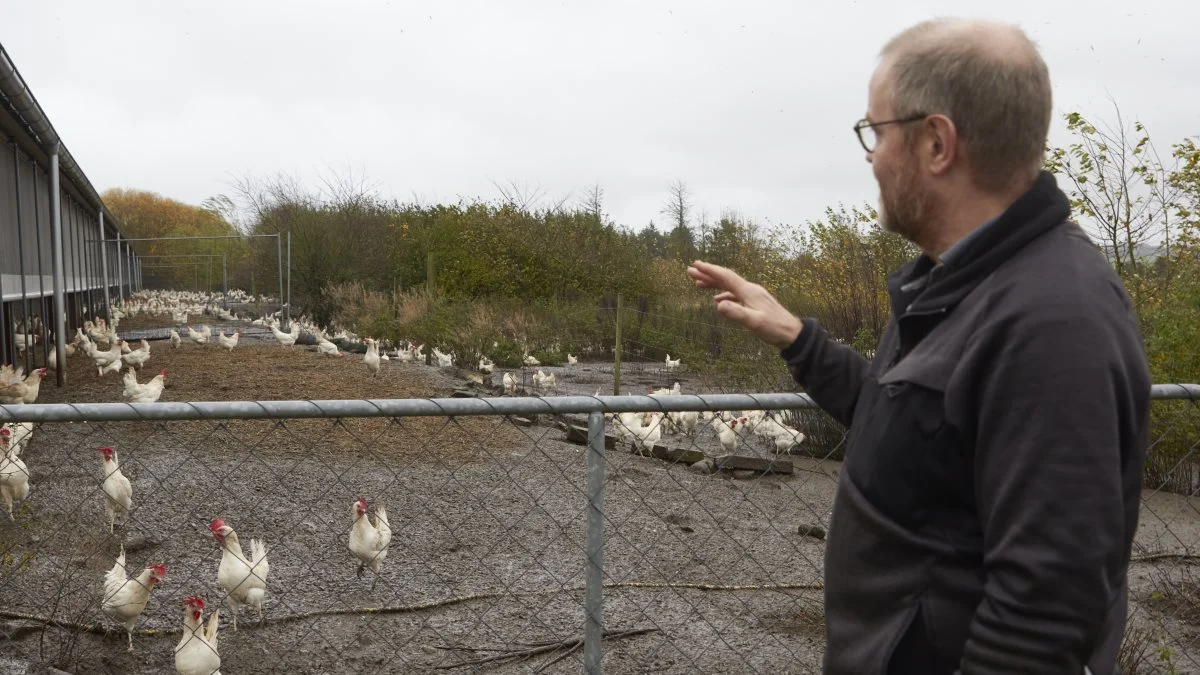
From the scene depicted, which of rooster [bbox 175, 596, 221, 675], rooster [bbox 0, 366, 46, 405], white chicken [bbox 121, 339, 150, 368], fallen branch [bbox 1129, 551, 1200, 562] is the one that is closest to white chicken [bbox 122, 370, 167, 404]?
rooster [bbox 0, 366, 46, 405]

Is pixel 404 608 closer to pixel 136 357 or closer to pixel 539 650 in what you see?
pixel 539 650

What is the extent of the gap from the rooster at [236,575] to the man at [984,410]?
3568 mm

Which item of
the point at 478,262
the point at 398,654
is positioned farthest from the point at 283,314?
the point at 398,654

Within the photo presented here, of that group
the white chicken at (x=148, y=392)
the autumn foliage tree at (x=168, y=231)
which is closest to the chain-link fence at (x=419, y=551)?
the white chicken at (x=148, y=392)

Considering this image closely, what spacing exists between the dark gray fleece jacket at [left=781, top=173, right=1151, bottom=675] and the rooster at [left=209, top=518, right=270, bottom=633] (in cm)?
358

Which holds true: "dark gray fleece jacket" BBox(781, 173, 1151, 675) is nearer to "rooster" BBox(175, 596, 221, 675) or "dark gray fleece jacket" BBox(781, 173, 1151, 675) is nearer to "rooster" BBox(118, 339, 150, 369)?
"rooster" BBox(175, 596, 221, 675)

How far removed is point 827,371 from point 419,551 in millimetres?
4615

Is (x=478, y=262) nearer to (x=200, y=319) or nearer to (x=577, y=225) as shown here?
(x=577, y=225)

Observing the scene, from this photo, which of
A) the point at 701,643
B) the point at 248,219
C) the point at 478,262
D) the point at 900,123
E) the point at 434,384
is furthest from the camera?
the point at 248,219

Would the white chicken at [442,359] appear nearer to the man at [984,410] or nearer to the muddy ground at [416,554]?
the muddy ground at [416,554]

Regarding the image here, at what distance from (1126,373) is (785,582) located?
4876mm

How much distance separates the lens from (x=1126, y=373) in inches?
45.7

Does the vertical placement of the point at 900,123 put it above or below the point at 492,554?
above

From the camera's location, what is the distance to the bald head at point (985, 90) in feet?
4.13
